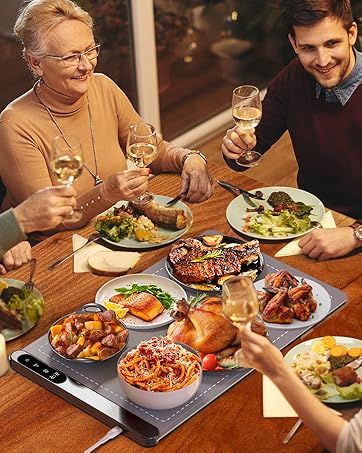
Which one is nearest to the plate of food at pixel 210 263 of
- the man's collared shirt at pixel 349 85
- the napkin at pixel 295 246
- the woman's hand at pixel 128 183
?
the napkin at pixel 295 246

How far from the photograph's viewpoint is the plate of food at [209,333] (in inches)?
88.3

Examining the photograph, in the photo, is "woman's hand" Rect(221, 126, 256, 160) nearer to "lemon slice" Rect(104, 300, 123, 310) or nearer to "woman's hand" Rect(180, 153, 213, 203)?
"woman's hand" Rect(180, 153, 213, 203)

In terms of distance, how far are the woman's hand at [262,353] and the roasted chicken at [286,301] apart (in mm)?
605

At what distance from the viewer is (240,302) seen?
190 cm

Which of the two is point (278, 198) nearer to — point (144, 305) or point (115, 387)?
point (144, 305)

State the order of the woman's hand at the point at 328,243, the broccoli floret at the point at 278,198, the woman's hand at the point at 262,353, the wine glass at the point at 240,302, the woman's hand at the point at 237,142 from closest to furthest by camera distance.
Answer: the woman's hand at the point at 262,353 < the wine glass at the point at 240,302 < the woman's hand at the point at 328,243 < the broccoli floret at the point at 278,198 < the woman's hand at the point at 237,142

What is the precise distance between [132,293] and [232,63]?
3.69 m

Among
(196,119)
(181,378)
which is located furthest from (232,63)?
(181,378)

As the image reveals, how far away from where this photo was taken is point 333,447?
5.95 feet

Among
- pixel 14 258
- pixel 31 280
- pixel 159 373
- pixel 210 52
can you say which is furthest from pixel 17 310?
pixel 210 52

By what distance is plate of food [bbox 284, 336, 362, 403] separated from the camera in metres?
2.12

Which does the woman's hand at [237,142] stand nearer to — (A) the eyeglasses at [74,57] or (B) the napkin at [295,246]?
(B) the napkin at [295,246]

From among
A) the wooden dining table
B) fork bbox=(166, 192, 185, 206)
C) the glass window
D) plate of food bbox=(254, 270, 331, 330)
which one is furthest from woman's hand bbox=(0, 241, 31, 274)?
the glass window

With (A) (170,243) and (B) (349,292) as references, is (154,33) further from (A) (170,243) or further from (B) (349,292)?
(B) (349,292)
